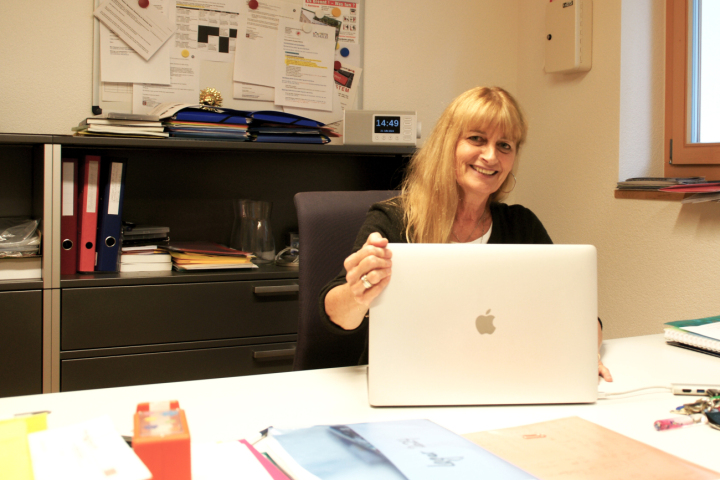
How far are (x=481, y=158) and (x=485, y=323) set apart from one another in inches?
23.1

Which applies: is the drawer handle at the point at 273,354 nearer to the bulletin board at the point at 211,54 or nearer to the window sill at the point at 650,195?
the bulletin board at the point at 211,54

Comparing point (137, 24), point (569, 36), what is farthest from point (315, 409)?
point (569, 36)

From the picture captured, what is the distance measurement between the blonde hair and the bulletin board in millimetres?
1090

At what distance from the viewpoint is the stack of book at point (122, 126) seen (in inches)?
69.1

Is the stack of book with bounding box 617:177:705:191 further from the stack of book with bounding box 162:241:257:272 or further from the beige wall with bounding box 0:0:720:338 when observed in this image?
the stack of book with bounding box 162:241:257:272

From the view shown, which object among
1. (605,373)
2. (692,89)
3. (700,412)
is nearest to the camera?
(700,412)

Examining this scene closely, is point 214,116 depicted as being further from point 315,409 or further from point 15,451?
point 15,451

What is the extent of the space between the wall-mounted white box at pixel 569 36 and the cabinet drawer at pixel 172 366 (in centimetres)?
148

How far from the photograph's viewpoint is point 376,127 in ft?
6.80

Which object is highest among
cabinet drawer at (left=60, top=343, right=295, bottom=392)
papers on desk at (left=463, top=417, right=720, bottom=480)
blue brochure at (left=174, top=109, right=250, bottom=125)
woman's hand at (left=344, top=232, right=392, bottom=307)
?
blue brochure at (left=174, top=109, right=250, bottom=125)

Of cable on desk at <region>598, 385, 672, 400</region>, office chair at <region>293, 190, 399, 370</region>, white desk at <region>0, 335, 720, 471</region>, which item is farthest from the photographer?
office chair at <region>293, 190, 399, 370</region>

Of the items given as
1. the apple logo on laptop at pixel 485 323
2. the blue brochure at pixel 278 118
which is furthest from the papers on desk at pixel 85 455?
the blue brochure at pixel 278 118

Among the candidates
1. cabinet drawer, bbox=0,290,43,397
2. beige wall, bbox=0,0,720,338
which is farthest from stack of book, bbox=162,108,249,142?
cabinet drawer, bbox=0,290,43,397

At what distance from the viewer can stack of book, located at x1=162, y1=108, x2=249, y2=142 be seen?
1.85 meters
